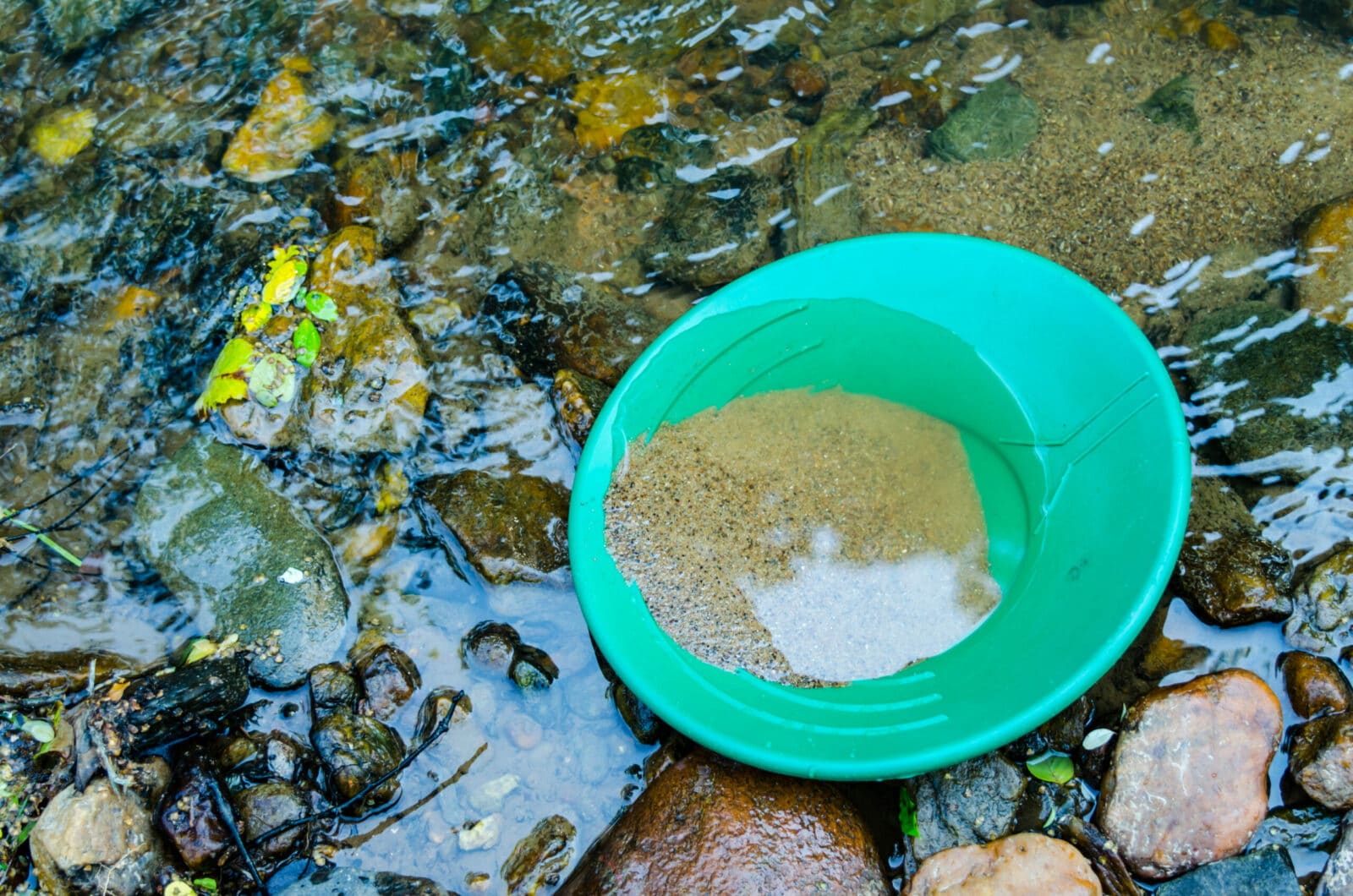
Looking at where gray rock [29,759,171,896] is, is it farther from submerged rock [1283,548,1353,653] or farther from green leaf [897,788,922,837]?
submerged rock [1283,548,1353,653]

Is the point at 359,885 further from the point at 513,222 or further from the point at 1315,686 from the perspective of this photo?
the point at 1315,686

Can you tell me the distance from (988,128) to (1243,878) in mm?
2674

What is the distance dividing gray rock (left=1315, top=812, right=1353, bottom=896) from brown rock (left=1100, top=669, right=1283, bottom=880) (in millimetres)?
191

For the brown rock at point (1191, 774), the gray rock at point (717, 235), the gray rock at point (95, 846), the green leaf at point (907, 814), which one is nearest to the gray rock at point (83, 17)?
the gray rock at point (717, 235)

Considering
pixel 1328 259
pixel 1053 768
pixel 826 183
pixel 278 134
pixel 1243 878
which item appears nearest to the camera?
pixel 1243 878

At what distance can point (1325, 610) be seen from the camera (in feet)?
8.05

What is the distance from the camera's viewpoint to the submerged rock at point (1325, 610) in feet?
8.01

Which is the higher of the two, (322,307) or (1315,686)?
(322,307)

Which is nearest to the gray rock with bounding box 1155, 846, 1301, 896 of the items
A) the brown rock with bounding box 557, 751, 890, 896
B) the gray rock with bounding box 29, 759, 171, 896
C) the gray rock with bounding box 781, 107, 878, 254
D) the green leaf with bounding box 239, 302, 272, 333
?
the brown rock with bounding box 557, 751, 890, 896

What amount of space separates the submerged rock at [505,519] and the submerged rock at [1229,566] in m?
1.92

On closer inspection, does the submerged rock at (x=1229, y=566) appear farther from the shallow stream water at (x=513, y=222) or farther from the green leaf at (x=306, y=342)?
the green leaf at (x=306, y=342)

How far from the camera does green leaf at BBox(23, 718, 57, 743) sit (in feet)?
7.69

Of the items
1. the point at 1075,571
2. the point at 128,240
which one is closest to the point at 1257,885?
the point at 1075,571

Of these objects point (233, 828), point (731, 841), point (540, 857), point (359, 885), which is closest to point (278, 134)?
point (233, 828)
